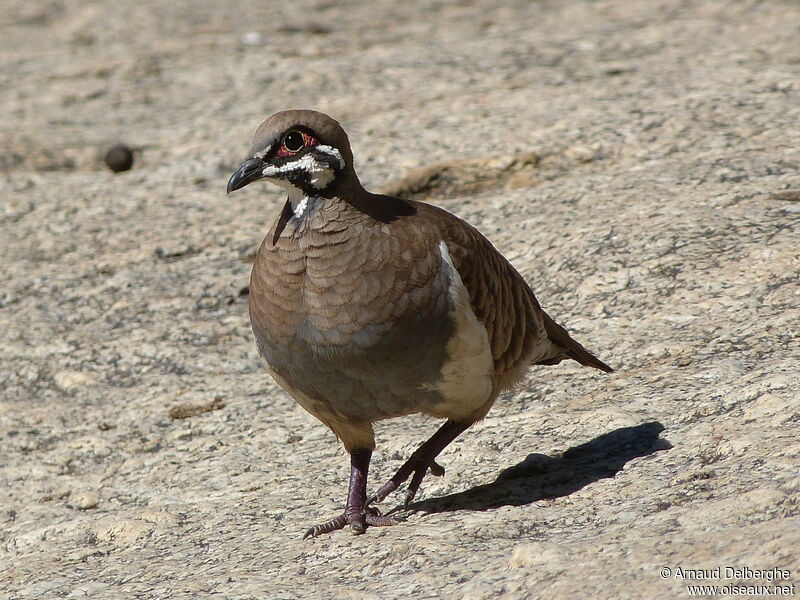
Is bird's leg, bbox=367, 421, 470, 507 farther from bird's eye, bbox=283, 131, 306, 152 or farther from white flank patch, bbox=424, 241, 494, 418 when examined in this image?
bird's eye, bbox=283, 131, 306, 152

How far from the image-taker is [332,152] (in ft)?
14.6

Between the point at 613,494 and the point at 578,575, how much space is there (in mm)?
865

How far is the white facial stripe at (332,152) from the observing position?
4.43 m

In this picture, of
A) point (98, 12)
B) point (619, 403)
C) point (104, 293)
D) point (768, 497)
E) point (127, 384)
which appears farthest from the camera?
point (98, 12)

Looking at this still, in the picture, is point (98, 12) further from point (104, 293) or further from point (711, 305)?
point (711, 305)

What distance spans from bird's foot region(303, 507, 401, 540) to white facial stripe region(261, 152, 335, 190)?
1270 millimetres

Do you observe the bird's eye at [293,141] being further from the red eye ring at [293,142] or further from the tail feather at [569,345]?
the tail feather at [569,345]

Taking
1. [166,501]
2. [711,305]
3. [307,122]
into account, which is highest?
[307,122]

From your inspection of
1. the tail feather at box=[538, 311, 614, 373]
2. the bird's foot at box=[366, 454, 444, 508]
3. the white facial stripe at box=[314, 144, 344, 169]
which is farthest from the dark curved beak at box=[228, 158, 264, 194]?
the tail feather at box=[538, 311, 614, 373]

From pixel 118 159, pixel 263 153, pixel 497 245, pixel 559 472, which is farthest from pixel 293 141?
pixel 118 159

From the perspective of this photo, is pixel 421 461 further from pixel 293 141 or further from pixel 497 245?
pixel 497 245

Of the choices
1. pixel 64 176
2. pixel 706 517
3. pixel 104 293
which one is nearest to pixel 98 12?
pixel 64 176

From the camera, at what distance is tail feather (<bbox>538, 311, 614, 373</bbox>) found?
4941 mm

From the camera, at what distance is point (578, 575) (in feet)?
10.9
